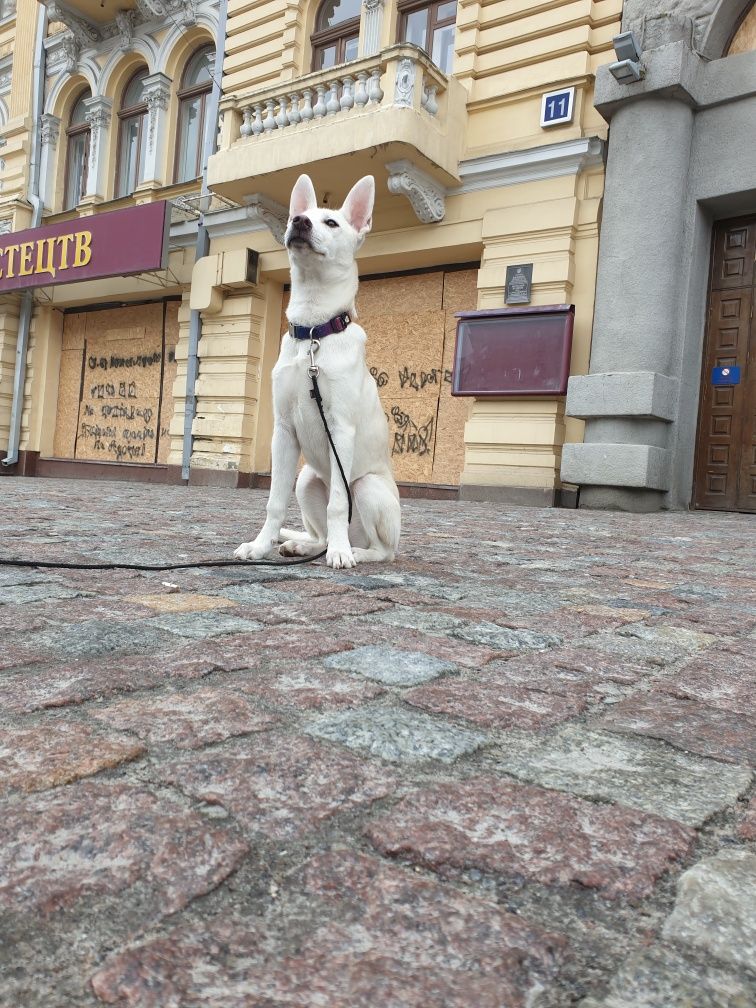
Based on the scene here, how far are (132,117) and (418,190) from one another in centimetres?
764

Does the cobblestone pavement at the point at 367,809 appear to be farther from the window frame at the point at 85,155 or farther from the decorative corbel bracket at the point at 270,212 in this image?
the window frame at the point at 85,155

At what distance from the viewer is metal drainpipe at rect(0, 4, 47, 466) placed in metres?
15.2

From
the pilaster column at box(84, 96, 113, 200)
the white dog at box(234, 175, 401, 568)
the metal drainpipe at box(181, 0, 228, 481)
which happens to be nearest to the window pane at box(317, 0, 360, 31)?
the metal drainpipe at box(181, 0, 228, 481)

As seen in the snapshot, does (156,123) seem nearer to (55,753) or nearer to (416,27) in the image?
(416,27)

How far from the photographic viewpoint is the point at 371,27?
11.3 meters

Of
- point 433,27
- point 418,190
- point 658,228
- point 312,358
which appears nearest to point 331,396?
point 312,358

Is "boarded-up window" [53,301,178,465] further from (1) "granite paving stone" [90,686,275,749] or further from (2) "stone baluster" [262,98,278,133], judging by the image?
(1) "granite paving stone" [90,686,275,749]

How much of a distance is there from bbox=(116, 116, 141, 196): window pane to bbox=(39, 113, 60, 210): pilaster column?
5.74ft

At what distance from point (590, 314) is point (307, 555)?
688 centimetres

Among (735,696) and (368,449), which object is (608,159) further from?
(735,696)

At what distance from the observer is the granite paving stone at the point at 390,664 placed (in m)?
1.70

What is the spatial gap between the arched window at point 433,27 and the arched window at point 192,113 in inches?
157

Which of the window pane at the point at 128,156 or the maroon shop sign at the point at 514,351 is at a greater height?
the window pane at the point at 128,156

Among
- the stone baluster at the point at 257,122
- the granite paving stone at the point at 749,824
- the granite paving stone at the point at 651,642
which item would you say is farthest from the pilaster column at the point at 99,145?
the granite paving stone at the point at 749,824
